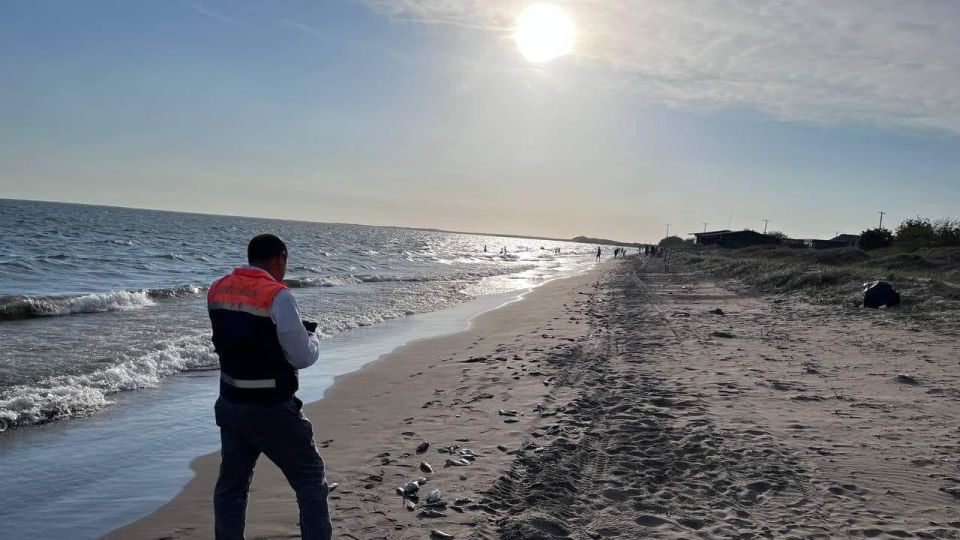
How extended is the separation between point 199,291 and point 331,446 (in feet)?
63.1

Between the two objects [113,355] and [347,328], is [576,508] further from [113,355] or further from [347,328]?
[347,328]

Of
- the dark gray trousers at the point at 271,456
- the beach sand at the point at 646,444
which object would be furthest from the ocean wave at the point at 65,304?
the dark gray trousers at the point at 271,456

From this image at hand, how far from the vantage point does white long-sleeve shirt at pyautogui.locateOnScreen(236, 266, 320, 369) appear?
324 cm

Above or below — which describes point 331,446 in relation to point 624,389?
below

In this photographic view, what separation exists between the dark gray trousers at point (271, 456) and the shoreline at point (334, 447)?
799mm

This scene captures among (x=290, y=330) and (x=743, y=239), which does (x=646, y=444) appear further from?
(x=743, y=239)

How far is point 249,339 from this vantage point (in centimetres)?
328

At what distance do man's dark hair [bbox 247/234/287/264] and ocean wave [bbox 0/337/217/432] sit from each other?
588 cm

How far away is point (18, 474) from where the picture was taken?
222 inches

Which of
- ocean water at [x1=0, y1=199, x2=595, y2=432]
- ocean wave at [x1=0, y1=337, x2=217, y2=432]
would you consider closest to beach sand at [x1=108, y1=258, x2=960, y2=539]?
ocean wave at [x1=0, y1=337, x2=217, y2=432]

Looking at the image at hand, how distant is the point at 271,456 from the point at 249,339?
75 centimetres

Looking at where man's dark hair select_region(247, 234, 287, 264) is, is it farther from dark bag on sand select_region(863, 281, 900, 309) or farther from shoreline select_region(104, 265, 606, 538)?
dark bag on sand select_region(863, 281, 900, 309)

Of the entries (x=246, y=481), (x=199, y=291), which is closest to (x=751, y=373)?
(x=246, y=481)

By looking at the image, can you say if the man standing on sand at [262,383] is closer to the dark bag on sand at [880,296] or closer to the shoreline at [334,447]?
the shoreline at [334,447]
